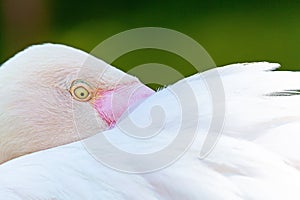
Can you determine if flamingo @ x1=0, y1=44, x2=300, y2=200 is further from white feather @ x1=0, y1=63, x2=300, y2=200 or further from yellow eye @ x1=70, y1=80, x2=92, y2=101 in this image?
yellow eye @ x1=70, y1=80, x2=92, y2=101

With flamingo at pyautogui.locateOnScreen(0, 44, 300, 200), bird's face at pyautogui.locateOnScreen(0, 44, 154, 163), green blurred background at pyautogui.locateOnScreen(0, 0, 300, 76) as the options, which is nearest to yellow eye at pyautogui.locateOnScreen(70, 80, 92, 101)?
bird's face at pyautogui.locateOnScreen(0, 44, 154, 163)

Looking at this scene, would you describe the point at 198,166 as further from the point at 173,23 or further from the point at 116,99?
the point at 173,23

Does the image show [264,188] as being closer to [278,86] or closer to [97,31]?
[278,86]

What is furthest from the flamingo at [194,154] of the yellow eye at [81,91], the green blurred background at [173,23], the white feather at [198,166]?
the green blurred background at [173,23]

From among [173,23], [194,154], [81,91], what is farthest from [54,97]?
[173,23]

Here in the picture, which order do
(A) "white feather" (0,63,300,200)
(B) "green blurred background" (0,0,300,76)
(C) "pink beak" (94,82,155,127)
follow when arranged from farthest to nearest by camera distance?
1. (B) "green blurred background" (0,0,300,76)
2. (C) "pink beak" (94,82,155,127)
3. (A) "white feather" (0,63,300,200)

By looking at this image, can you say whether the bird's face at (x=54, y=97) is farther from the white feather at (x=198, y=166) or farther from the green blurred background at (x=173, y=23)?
the green blurred background at (x=173, y=23)

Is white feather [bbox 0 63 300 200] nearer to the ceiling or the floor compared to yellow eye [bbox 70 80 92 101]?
nearer to the ceiling
